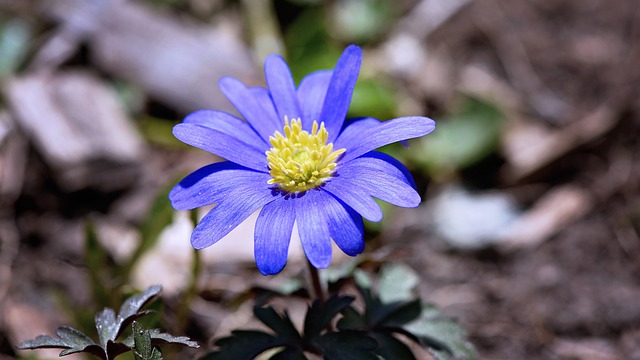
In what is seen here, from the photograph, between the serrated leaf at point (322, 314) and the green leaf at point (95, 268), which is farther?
the green leaf at point (95, 268)

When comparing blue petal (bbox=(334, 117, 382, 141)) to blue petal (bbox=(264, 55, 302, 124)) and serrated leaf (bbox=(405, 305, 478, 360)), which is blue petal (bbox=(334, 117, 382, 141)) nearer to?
blue petal (bbox=(264, 55, 302, 124))

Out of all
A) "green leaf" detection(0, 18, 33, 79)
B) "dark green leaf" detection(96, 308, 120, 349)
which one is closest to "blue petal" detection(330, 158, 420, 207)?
"dark green leaf" detection(96, 308, 120, 349)

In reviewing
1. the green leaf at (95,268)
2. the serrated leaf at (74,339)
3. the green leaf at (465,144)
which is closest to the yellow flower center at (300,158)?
the serrated leaf at (74,339)

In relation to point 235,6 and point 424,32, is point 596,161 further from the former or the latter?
point 235,6

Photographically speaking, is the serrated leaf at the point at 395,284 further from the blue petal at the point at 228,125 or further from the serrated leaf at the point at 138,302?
the serrated leaf at the point at 138,302

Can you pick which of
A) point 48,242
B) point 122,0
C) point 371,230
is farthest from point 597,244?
point 122,0

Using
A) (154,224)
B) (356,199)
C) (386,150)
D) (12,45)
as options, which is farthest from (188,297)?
(12,45)
